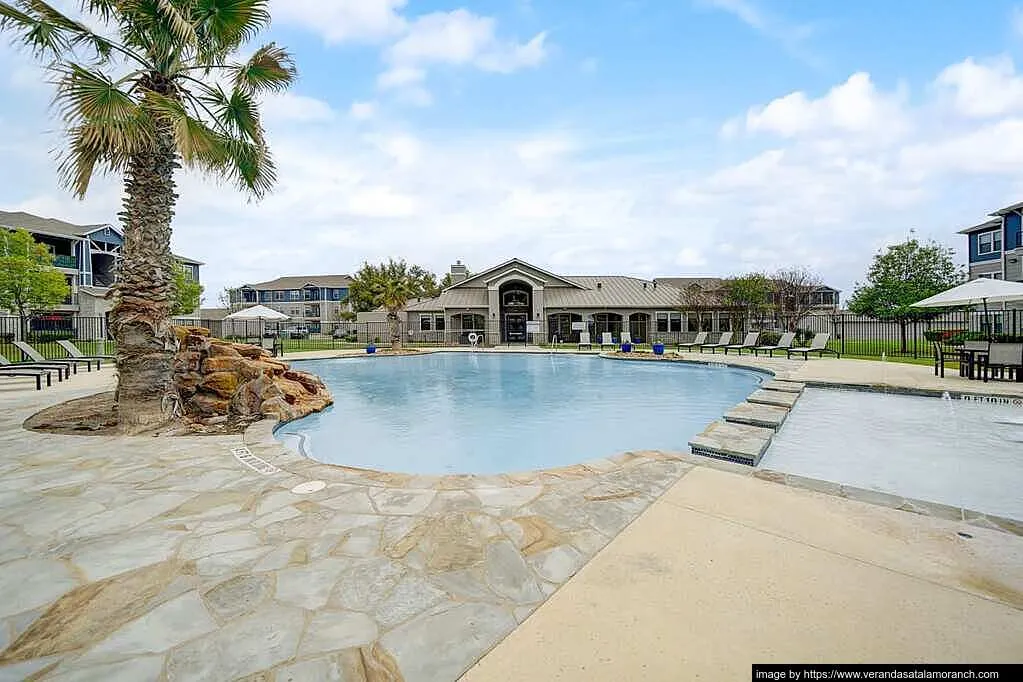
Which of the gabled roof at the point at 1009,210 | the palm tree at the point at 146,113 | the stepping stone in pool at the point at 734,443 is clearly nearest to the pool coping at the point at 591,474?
the stepping stone in pool at the point at 734,443

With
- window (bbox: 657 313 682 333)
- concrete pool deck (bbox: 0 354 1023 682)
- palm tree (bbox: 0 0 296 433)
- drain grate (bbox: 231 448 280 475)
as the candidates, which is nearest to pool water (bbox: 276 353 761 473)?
drain grate (bbox: 231 448 280 475)

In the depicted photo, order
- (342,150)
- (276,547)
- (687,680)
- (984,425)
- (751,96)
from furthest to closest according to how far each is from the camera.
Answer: (342,150), (751,96), (984,425), (276,547), (687,680)

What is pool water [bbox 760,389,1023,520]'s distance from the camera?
15.9ft

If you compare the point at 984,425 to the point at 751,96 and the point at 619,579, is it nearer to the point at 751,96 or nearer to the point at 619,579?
the point at 619,579

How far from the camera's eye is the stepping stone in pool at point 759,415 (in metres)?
6.37

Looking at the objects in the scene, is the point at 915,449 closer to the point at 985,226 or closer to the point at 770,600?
the point at 770,600

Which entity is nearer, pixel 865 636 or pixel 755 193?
pixel 865 636

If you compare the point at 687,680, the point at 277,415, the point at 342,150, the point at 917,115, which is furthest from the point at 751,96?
the point at 687,680

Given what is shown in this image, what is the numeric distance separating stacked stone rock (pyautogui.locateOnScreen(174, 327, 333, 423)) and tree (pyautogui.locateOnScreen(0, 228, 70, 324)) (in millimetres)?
21380

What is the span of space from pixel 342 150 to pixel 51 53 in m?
11.3

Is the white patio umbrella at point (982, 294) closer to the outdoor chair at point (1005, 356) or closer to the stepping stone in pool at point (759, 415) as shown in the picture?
the outdoor chair at point (1005, 356)

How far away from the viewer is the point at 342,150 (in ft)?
55.0

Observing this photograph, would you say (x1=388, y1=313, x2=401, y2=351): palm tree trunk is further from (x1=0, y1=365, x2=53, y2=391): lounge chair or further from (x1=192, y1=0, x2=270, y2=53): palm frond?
(x1=192, y1=0, x2=270, y2=53): palm frond

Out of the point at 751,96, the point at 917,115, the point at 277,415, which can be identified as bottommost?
the point at 277,415
